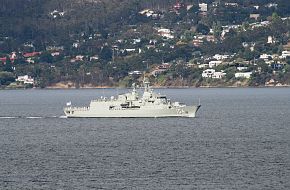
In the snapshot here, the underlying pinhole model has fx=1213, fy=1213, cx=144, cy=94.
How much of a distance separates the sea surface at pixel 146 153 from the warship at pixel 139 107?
1.45m

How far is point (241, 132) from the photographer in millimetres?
125375

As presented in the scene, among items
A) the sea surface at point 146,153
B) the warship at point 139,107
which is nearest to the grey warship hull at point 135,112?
the warship at point 139,107

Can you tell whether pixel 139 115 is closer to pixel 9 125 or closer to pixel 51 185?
pixel 9 125

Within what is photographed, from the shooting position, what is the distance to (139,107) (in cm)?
14625

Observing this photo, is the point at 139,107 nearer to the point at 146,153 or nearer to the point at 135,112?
the point at 135,112

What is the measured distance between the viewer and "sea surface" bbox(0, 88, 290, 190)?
82.9 m

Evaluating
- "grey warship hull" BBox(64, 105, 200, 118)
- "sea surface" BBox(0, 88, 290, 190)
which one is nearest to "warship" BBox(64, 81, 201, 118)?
"grey warship hull" BBox(64, 105, 200, 118)

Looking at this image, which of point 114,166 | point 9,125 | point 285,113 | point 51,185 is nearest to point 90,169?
point 114,166

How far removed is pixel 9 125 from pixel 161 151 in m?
45.3

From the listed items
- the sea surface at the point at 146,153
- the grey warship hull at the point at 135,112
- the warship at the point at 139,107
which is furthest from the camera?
the grey warship hull at the point at 135,112

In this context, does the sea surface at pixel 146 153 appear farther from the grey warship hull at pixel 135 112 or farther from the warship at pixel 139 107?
the warship at pixel 139 107

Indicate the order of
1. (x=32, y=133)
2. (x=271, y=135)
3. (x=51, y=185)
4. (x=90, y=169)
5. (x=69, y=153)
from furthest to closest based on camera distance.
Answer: (x=32, y=133) < (x=271, y=135) < (x=69, y=153) < (x=90, y=169) < (x=51, y=185)

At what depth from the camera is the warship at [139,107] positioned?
145000mm

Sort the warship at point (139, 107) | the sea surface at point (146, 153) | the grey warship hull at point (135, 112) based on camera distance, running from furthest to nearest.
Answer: the grey warship hull at point (135, 112) → the warship at point (139, 107) → the sea surface at point (146, 153)
